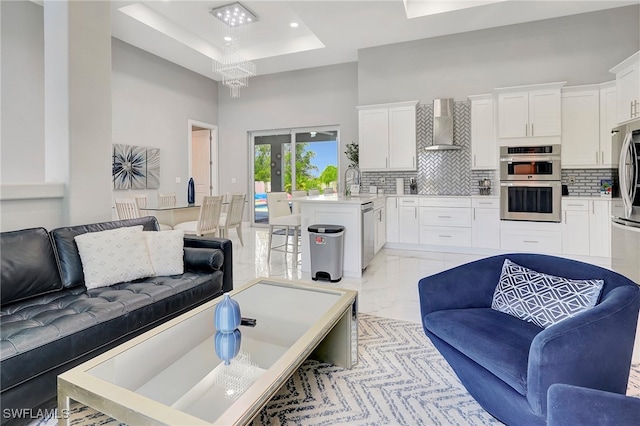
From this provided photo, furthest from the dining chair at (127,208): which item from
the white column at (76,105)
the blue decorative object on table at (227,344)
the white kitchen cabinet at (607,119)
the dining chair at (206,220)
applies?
the white kitchen cabinet at (607,119)

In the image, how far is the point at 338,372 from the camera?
6.29 ft

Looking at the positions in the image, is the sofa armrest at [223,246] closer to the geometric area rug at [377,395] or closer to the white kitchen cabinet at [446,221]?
the geometric area rug at [377,395]

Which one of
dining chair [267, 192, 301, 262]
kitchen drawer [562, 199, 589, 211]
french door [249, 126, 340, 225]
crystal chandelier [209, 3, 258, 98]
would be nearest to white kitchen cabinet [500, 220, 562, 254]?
kitchen drawer [562, 199, 589, 211]

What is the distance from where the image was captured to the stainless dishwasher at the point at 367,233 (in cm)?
387

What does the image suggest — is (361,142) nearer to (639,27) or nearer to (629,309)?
(639,27)

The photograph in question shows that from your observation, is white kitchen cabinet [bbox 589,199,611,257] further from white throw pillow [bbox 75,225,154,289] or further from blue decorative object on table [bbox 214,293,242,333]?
white throw pillow [bbox 75,225,154,289]

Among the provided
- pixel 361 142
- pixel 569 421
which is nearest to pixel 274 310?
pixel 569 421

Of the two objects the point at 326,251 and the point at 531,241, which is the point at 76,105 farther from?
the point at 531,241

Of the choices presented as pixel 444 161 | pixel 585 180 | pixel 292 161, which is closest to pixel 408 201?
pixel 444 161

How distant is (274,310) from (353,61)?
6124mm

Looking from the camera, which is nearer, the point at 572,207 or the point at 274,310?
the point at 274,310

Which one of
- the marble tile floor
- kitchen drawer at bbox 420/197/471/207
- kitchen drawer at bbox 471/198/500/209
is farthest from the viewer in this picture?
kitchen drawer at bbox 420/197/471/207

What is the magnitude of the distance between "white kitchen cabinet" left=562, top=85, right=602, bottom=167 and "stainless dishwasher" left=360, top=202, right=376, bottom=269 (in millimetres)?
2966

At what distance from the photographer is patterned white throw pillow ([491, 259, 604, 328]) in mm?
1445
